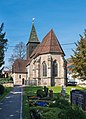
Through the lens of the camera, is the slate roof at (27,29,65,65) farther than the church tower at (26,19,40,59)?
No

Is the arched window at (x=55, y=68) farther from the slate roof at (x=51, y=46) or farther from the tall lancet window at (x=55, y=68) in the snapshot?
the slate roof at (x=51, y=46)

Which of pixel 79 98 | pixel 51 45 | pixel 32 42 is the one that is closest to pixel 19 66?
pixel 32 42

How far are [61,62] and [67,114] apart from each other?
48382mm

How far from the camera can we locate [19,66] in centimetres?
→ 7244

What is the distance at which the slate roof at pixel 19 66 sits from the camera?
7106 cm

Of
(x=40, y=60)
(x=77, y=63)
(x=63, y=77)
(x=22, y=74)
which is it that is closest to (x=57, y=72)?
(x=63, y=77)

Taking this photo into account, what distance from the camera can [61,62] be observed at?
55.8m

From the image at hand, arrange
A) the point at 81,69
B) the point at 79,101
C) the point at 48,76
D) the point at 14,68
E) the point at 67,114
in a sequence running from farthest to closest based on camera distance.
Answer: the point at 14,68, the point at 48,76, the point at 81,69, the point at 79,101, the point at 67,114

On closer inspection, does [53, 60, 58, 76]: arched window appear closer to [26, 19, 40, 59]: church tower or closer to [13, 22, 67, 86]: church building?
[13, 22, 67, 86]: church building

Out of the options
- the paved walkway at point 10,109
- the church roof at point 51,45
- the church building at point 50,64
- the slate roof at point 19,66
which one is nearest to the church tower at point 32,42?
the slate roof at point 19,66

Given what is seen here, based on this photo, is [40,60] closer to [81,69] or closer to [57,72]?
[57,72]

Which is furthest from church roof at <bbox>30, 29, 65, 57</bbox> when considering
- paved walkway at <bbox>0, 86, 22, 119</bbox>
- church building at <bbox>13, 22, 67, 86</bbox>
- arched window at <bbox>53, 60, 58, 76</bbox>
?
paved walkway at <bbox>0, 86, 22, 119</bbox>

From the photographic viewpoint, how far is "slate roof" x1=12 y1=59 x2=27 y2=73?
2798 inches

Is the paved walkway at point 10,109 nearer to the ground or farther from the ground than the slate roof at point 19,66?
nearer to the ground
